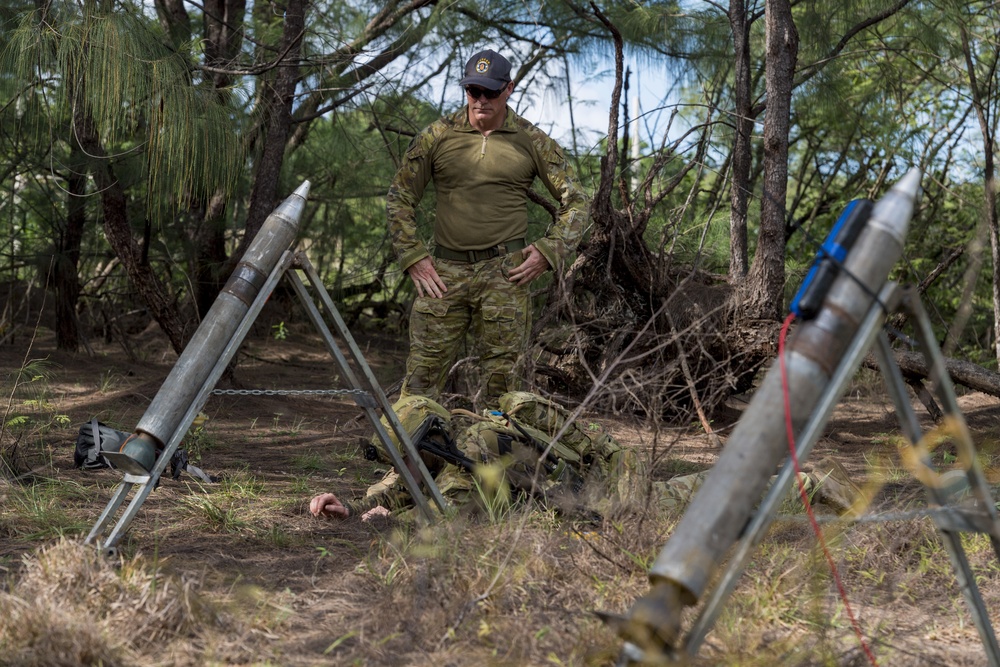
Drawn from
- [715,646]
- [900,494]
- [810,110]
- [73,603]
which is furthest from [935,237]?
[73,603]

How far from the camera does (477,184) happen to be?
431 centimetres

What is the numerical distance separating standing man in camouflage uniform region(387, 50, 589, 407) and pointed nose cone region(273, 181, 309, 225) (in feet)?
4.25

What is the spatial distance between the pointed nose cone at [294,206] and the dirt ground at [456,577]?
1.01m

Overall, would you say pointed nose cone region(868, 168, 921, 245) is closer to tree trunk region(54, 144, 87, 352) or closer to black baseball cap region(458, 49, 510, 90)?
black baseball cap region(458, 49, 510, 90)

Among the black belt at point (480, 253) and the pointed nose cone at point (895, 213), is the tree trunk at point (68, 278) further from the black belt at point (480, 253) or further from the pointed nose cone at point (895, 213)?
the pointed nose cone at point (895, 213)

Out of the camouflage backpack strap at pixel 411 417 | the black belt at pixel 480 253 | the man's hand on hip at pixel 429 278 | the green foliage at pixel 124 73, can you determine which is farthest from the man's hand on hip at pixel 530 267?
the green foliage at pixel 124 73

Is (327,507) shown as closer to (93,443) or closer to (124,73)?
(93,443)

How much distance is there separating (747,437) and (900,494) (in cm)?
255

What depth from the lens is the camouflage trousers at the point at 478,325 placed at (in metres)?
4.29

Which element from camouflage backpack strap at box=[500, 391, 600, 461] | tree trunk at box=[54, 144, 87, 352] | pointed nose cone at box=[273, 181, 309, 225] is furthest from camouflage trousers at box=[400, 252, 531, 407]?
tree trunk at box=[54, 144, 87, 352]

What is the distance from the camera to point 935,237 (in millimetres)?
9297

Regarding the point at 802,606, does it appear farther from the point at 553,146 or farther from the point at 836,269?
the point at 553,146

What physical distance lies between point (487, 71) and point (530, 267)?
848 millimetres

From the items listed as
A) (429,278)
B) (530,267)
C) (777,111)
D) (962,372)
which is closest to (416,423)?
(429,278)
